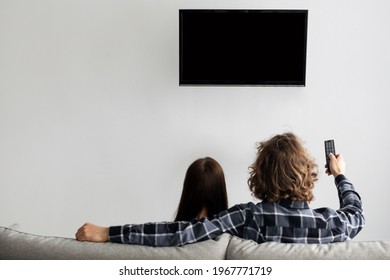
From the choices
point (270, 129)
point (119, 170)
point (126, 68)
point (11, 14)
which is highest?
point (11, 14)

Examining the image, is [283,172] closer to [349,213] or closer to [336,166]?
[349,213]

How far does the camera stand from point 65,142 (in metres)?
3.77

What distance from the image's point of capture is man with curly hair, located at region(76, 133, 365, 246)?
1.70 meters

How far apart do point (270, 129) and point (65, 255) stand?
7.63 ft

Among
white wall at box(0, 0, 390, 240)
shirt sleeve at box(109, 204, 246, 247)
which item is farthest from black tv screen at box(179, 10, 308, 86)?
shirt sleeve at box(109, 204, 246, 247)

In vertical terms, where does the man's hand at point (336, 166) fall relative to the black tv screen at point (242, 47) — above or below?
below

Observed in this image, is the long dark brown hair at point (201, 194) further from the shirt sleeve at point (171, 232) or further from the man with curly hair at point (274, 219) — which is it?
the shirt sleeve at point (171, 232)

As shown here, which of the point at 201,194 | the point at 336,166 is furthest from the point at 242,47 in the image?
the point at 201,194

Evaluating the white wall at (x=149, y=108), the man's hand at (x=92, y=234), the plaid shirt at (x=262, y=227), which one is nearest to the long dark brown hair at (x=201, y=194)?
the plaid shirt at (x=262, y=227)

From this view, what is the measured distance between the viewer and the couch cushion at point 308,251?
1571 millimetres

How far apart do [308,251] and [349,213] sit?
0.40m

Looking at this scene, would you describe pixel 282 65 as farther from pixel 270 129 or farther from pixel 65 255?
pixel 65 255

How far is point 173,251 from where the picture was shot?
1598 millimetres

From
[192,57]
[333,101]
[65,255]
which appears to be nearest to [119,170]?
[192,57]
